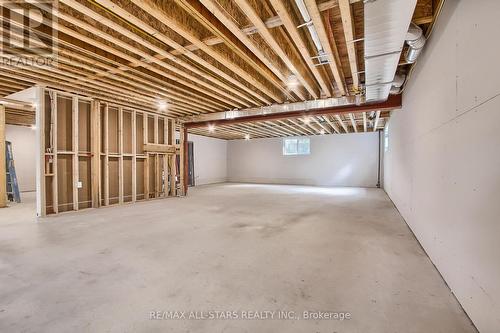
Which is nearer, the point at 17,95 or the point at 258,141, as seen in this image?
the point at 17,95

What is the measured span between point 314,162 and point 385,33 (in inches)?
376

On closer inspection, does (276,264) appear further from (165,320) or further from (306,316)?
(165,320)

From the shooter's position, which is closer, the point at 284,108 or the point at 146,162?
the point at 284,108

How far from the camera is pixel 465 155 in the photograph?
5.90ft

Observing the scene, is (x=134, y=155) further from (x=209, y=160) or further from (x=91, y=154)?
(x=209, y=160)

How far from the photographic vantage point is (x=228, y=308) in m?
1.74

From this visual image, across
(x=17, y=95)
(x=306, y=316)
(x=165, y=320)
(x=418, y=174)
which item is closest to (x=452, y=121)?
(x=418, y=174)

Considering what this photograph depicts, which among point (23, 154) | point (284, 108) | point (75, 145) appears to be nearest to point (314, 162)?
point (284, 108)

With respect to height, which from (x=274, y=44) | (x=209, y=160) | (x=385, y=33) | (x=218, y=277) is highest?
(x=274, y=44)

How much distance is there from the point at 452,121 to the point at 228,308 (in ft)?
8.04

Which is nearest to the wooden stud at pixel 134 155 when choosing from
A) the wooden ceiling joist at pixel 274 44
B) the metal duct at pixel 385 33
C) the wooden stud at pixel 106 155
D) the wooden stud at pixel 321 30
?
the wooden stud at pixel 106 155

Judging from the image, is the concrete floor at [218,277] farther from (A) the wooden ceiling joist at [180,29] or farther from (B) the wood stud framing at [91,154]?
(A) the wooden ceiling joist at [180,29]

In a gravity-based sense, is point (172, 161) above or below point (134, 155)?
below

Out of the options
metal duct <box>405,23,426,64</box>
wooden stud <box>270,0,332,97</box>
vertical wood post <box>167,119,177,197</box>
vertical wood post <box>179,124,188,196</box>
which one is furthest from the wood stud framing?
metal duct <box>405,23,426,64</box>
